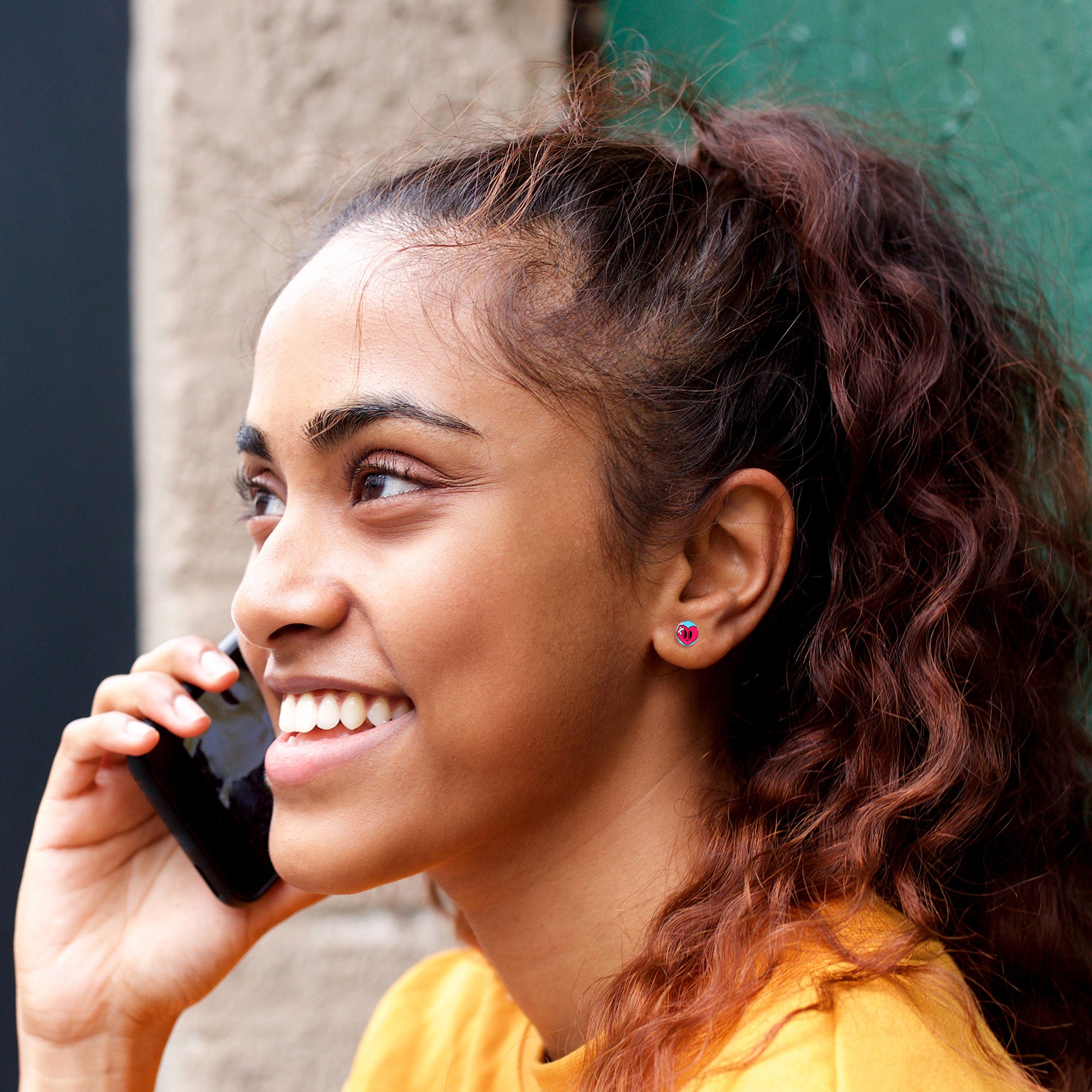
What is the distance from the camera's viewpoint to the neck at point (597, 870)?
1.39 m

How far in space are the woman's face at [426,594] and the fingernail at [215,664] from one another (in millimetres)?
320

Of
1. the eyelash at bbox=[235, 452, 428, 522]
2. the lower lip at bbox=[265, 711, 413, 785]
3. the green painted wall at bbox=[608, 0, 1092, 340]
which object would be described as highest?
the green painted wall at bbox=[608, 0, 1092, 340]

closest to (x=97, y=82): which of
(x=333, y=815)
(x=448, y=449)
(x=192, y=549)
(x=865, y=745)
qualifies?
(x=192, y=549)

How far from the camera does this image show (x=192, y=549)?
235 centimetres

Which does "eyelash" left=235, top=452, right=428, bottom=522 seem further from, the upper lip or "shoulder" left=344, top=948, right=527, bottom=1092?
"shoulder" left=344, top=948, right=527, bottom=1092

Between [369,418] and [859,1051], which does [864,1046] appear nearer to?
[859,1051]

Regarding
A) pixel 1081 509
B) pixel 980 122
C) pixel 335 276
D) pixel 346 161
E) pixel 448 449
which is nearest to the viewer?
pixel 448 449

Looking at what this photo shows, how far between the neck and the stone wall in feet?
3.51

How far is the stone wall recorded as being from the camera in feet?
7.59

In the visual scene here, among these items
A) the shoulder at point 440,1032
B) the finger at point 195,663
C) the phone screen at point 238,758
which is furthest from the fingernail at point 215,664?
the shoulder at point 440,1032

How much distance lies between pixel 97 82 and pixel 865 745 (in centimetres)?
209

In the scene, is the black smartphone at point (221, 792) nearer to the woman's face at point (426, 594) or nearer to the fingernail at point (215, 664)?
the fingernail at point (215, 664)

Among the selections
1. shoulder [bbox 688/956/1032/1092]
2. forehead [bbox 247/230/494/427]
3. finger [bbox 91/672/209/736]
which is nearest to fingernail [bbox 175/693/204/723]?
finger [bbox 91/672/209/736]

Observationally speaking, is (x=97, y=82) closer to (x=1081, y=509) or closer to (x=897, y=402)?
(x=897, y=402)
